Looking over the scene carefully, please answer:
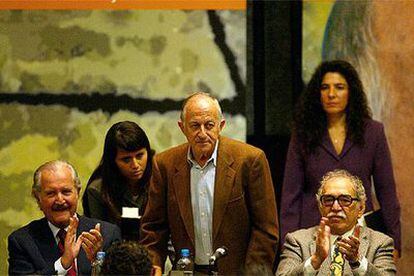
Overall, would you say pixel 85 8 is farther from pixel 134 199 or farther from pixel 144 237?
pixel 144 237

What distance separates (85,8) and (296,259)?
7.88 feet

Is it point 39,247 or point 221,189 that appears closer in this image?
point 39,247

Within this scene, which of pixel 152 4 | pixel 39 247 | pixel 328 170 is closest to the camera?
pixel 39 247

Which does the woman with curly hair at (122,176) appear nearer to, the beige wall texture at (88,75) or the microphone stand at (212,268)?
the microphone stand at (212,268)

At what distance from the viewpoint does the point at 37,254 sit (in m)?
4.47

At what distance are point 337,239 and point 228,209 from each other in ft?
1.67

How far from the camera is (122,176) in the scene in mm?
5180

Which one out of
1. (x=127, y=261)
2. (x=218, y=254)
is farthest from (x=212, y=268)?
(x=127, y=261)

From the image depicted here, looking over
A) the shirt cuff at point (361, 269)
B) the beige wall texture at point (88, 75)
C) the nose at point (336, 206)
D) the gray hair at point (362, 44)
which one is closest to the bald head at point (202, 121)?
the nose at point (336, 206)

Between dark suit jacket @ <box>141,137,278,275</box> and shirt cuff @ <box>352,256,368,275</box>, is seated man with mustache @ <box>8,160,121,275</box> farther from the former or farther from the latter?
shirt cuff @ <box>352,256,368,275</box>

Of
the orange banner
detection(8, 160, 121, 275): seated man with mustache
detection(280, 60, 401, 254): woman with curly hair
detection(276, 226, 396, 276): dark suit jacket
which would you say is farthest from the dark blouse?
the orange banner

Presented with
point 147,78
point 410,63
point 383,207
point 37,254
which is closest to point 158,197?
point 37,254

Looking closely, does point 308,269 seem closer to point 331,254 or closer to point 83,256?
point 331,254

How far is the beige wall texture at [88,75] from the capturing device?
6.26m
